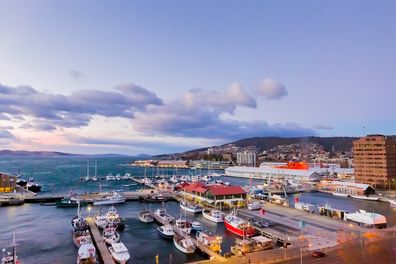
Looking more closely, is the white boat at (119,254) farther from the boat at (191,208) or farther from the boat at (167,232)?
the boat at (191,208)

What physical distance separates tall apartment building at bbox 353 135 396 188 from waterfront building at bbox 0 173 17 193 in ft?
327

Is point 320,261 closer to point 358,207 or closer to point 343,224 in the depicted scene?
point 343,224

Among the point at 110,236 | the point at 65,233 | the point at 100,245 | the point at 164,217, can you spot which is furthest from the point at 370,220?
the point at 65,233

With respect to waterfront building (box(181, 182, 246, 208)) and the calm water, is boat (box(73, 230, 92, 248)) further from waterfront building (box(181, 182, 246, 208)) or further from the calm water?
waterfront building (box(181, 182, 246, 208))

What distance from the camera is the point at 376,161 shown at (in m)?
95.2

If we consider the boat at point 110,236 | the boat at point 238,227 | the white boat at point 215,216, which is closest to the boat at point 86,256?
the boat at point 110,236

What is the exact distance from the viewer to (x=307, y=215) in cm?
5072

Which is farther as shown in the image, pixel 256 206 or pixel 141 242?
pixel 256 206

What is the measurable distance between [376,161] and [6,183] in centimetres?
10451

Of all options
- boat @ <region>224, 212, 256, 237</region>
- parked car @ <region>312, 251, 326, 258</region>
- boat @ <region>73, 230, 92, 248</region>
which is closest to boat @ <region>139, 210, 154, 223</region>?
boat @ <region>73, 230, 92, 248</region>

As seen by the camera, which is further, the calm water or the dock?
the calm water

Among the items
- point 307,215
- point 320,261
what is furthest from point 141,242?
point 307,215

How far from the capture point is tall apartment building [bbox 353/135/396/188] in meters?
92.7

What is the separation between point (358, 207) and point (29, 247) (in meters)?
60.0
